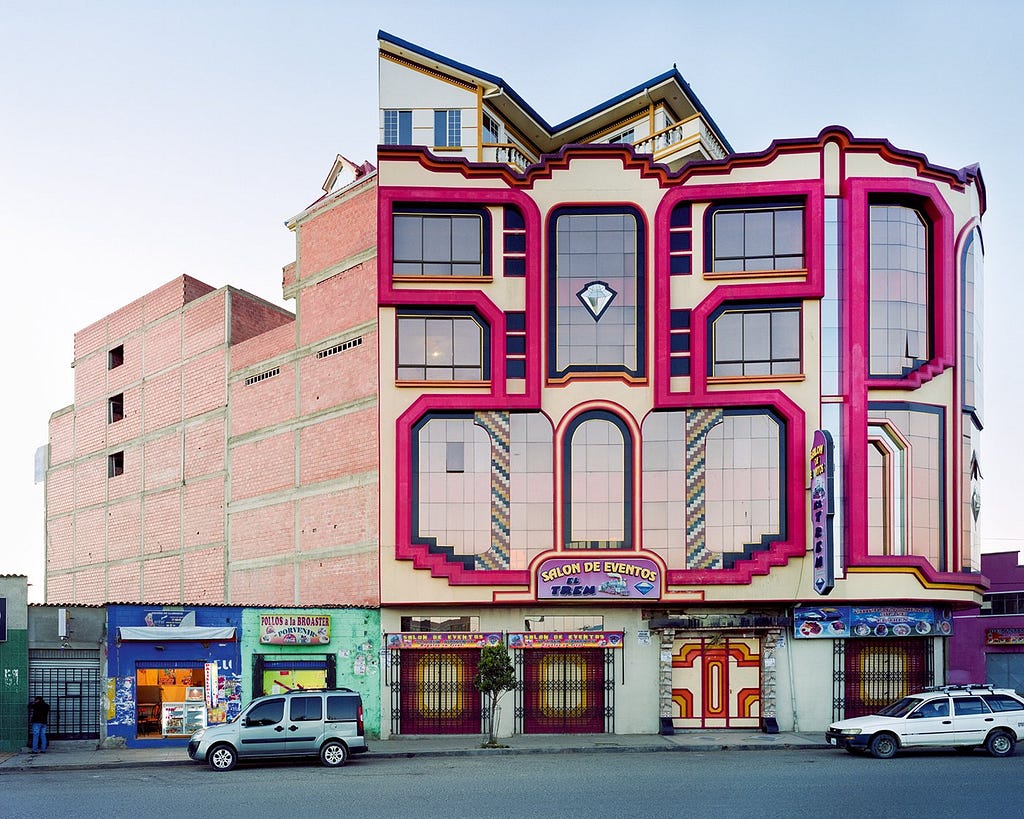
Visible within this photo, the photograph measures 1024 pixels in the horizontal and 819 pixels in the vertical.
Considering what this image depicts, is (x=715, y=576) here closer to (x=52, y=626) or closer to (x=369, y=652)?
(x=369, y=652)

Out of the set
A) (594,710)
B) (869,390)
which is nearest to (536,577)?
(594,710)

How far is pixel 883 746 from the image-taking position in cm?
2589

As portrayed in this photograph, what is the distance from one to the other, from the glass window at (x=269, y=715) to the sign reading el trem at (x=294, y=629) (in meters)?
7.24

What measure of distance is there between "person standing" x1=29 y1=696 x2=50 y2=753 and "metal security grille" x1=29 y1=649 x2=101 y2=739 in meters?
0.98

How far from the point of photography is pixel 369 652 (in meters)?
34.1

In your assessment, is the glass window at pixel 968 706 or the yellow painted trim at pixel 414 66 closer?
the glass window at pixel 968 706

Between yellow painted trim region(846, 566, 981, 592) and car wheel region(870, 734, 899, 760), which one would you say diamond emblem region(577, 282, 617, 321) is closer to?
yellow painted trim region(846, 566, 981, 592)

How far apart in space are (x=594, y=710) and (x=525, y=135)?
108 feet

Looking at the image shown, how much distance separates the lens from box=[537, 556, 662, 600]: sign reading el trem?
109 feet

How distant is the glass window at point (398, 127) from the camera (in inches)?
1861

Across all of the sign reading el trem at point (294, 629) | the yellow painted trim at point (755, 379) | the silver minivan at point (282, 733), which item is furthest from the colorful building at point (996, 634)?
the silver minivan at point (282, 733)

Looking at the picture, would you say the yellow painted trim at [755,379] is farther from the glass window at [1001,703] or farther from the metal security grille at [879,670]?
the glass window at [1001,703]

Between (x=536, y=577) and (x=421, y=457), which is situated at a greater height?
(x=421, y=457)

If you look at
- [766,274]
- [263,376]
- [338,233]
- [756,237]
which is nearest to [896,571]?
[766,274]
